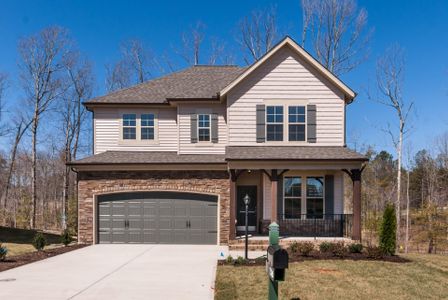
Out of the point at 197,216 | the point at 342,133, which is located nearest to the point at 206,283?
the point at 197,216

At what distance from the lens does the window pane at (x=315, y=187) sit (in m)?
16.2

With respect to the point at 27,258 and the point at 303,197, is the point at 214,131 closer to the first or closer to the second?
the point at 303,197

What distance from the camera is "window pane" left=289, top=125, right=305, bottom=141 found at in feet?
53.1

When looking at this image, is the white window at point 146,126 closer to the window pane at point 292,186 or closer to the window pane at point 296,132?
the window pane at point 296,132

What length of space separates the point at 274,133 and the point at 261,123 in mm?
743

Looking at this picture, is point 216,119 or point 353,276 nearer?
point 353,276

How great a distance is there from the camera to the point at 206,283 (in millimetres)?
9086

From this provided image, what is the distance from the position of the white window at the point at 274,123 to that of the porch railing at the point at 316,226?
138 inches

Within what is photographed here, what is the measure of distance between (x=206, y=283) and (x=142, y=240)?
7805 millimetres

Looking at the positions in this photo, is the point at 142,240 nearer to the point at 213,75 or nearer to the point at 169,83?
the point at 169,83

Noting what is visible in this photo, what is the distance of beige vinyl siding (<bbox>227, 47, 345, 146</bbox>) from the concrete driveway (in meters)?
5.65

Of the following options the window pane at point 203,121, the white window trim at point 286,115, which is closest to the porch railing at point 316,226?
the white window trim at point 286,115

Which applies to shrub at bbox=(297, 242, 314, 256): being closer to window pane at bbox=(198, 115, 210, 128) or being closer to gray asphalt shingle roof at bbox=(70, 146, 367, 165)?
gray asphalt shingle roof at bbox=(70, 146, 367, 165)

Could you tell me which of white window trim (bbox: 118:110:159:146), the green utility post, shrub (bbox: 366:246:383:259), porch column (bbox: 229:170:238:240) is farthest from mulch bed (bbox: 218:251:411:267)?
white window trim (bbox: 118:110:159:146)
